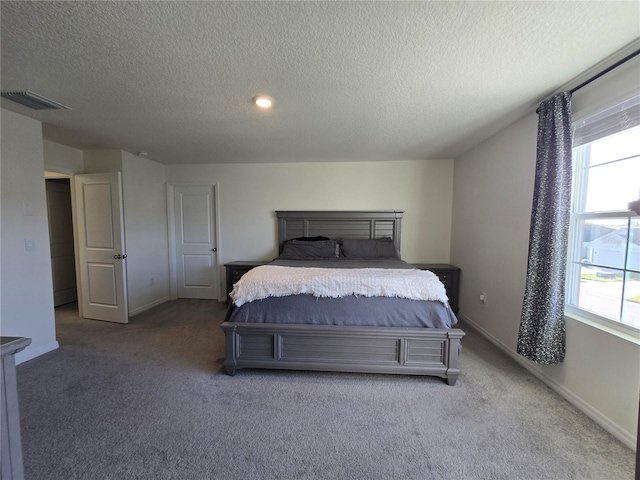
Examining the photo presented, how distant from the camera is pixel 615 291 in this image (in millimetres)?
1580

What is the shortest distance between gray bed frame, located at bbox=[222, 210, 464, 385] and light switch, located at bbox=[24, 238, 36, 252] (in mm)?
2147

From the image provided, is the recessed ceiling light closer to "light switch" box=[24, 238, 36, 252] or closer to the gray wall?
the gray wall

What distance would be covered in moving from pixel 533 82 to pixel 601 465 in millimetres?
2364

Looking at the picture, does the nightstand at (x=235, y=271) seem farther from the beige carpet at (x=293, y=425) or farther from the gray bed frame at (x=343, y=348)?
the gray bed frame at (x=343, y=348)

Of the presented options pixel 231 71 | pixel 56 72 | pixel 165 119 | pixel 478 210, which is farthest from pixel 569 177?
pixel 56 72

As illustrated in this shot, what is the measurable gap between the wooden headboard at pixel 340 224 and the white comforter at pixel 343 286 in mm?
1726

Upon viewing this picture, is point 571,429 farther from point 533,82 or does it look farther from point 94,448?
point 94,448

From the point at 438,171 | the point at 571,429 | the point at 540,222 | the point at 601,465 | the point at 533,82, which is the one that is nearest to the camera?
the point at 601,465

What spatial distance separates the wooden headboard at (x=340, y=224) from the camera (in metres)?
3.76

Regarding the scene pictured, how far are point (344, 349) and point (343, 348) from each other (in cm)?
1

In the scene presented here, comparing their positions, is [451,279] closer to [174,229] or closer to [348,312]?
[348,312]

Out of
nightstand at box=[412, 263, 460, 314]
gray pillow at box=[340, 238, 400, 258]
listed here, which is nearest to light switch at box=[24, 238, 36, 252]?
gray pillow at box=[340, 238, 400, 258]

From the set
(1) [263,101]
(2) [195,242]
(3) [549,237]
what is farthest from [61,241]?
(3) [549,237]

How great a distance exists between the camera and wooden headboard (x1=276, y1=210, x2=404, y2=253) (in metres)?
3.76
